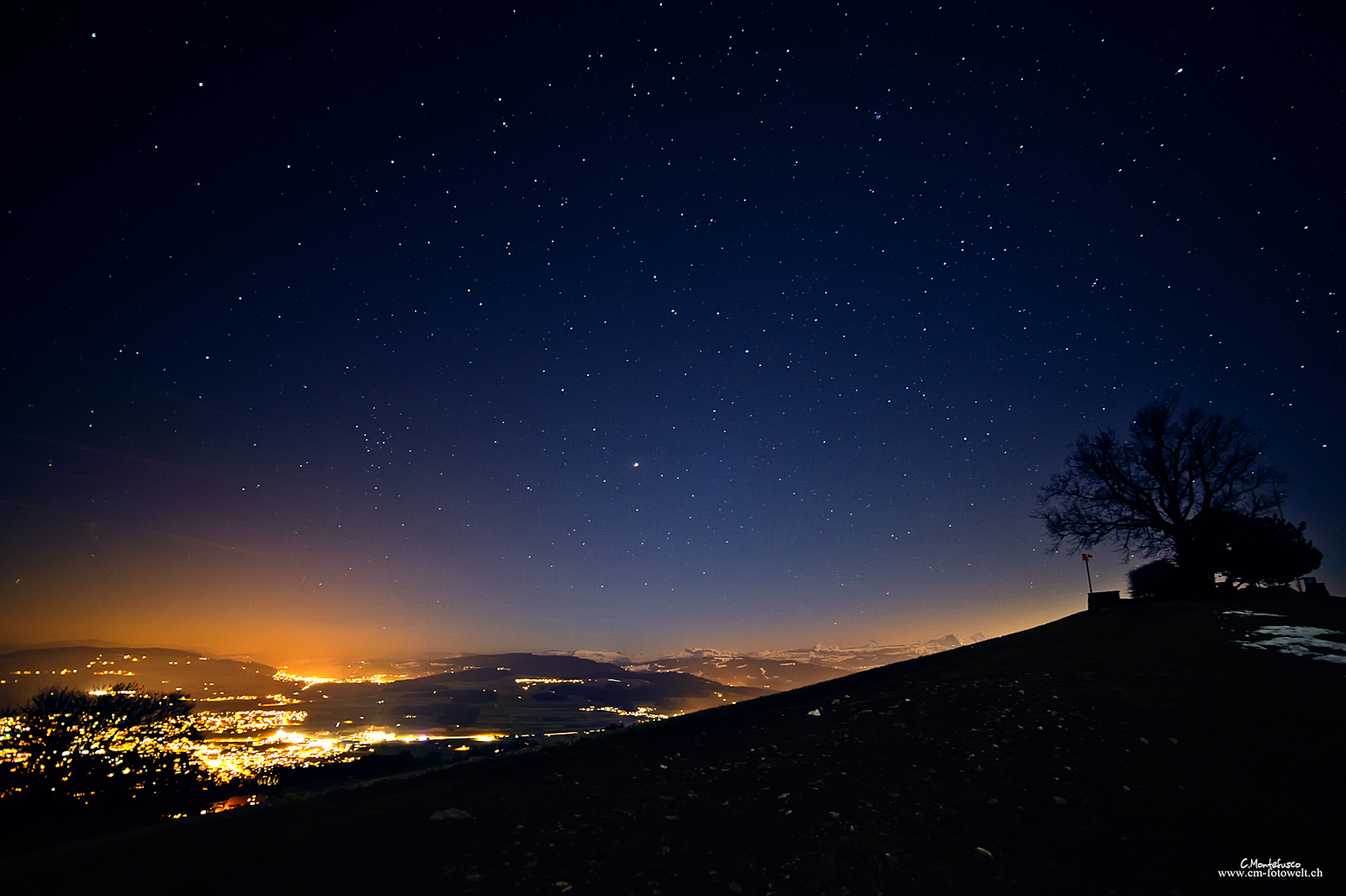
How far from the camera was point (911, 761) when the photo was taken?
867 centimetres

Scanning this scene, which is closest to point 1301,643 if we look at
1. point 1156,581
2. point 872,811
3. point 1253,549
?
point 872,811

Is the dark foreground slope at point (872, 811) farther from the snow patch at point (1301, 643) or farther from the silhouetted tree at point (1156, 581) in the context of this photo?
the silhouetted tree at point (1156, 581)

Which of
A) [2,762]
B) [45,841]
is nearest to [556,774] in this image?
[45,841]

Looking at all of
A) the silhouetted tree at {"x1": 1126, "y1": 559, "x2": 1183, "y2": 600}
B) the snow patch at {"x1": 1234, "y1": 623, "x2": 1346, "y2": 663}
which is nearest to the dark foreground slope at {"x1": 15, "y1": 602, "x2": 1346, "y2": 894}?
the snow patch at {"x1": 1234, "y1": 623, "x2": 1346, "y2": 663}

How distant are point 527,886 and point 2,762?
1441 inches

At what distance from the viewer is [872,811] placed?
273 inches

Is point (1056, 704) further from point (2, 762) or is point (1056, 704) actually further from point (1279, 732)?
point (2, 762)

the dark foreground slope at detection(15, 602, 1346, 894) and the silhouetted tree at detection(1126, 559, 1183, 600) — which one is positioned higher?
the silhouetted tree at detection(1126, 559, 1183, 600)

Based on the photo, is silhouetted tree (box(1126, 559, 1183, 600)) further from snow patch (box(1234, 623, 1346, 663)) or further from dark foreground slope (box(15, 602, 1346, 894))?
dark foreground slope (box(15, 602, 1346, 894))

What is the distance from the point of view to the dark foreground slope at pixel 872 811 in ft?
18.6

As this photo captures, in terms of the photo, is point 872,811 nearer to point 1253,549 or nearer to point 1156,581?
point 1253,549

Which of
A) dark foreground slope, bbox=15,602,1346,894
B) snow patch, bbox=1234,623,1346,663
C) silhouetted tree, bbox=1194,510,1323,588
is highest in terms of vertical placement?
silhouetted tree, bbox=1194,510,1323,588

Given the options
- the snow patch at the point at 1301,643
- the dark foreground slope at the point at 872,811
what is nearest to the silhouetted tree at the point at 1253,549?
the snow patch at the point at 1301,643

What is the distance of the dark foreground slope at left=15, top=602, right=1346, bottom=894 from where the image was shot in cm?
566
